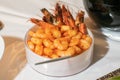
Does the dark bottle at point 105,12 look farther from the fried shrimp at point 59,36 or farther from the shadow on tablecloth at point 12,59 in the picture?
the shadow on tablecloth at point 12,59

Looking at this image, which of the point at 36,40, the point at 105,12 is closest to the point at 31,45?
the point at 36,40

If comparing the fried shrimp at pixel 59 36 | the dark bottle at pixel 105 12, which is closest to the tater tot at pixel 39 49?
the fried shrimp at pixel 59 36

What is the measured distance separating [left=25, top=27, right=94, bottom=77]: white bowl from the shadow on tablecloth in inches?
1.6

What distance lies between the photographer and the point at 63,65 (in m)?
0.55

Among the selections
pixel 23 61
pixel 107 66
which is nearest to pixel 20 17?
pixel 23 61

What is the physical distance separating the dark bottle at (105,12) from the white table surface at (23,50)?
5 cm

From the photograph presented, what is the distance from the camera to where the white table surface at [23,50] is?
23.3 inches

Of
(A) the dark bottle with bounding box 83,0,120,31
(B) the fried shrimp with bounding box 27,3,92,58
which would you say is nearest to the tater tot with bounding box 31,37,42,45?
(B) the fried shrimp with bounding box 27,3,92,58

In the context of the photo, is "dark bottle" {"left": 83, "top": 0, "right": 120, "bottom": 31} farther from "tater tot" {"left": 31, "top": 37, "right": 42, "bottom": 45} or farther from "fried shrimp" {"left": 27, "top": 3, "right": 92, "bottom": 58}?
"tater tot" {"left": 31, "top": 37, "right": 42, "bottom": 45}

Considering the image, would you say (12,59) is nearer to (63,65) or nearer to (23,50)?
(23,50)

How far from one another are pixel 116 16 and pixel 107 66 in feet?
0.37

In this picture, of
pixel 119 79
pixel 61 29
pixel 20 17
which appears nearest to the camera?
pixel 119 79

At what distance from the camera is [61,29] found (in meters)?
0.62

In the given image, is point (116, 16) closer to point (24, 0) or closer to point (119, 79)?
point (119, 79)
